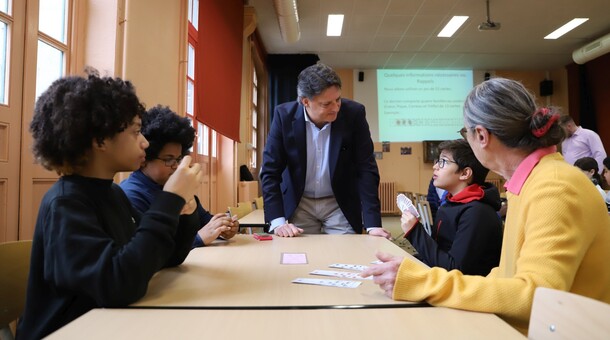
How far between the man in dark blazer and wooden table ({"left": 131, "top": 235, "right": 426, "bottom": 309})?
16.1 inches

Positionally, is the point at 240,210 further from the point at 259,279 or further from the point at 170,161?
the point at 259,279

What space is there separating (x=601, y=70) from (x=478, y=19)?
11.7 feet

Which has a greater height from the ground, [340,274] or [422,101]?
[422,101]

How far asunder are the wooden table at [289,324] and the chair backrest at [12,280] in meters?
0.51

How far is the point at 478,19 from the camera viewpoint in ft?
21.3

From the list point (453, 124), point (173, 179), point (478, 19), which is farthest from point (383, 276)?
point (453, 124)

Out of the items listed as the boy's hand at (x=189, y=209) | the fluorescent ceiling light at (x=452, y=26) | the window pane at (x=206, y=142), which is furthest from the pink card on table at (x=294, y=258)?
the fluorescent ceiling light at (x=452, y=26)

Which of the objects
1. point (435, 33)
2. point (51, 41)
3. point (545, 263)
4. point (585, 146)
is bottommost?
point (545, 263)

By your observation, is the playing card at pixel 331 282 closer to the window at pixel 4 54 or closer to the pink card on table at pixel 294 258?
the pink card on table at pixel 294 258

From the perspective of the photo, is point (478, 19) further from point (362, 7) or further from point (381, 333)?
point (381, 333)

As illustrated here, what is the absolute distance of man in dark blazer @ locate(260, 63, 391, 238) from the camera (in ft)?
6.80

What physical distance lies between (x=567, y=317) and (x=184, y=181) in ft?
2.65

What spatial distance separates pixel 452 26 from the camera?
6.77 metres

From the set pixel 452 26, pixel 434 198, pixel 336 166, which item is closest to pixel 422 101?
pixel 452 26
